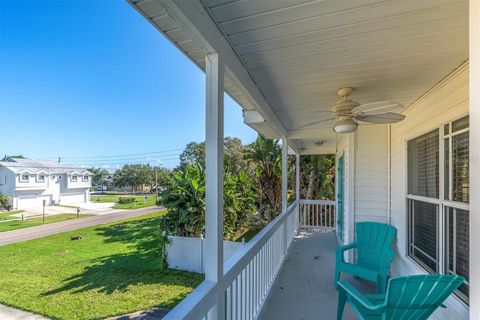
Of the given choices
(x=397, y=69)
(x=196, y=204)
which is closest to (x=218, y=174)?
(x=397, y=69)

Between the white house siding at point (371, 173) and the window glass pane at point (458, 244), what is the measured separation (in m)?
1.78

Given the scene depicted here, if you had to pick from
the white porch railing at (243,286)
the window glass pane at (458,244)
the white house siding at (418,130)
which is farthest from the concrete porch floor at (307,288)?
the window glass pane at (458,244)

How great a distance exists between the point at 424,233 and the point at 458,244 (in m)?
0.81

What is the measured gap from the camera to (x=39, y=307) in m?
4.56

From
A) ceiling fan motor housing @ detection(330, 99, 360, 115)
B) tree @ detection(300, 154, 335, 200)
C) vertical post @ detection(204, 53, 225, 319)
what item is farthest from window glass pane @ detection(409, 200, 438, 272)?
tree @ detection(300, 154, 335, 200)

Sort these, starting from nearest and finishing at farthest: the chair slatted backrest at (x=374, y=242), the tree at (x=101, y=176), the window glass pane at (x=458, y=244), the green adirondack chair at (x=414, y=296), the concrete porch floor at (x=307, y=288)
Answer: the green adirondack chair at (x=414, y=296) < the window glass pane at (x=458, y=244) < the concrete porch floor at (x=307, y=288) < the chair slatted backrest at (x=374, y=242) < the tree at (x=101, y=176)

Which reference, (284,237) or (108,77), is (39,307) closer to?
(284,237)

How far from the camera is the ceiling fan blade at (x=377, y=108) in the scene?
6.91ft

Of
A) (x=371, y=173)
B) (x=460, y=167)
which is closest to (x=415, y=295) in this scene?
(x=460, y=167)

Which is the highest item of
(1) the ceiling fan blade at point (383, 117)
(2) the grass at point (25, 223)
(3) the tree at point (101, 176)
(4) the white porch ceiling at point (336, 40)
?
(4) the white porch ceiling at point (336, 40)

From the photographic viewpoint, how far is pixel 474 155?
0.93 metres

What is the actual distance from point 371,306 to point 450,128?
1717 millimetres

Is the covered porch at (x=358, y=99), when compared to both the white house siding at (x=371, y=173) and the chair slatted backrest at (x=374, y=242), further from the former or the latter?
the chair slatted backrest at (x=374, y=242)

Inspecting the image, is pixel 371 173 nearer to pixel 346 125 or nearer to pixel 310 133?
pixel 310 133
